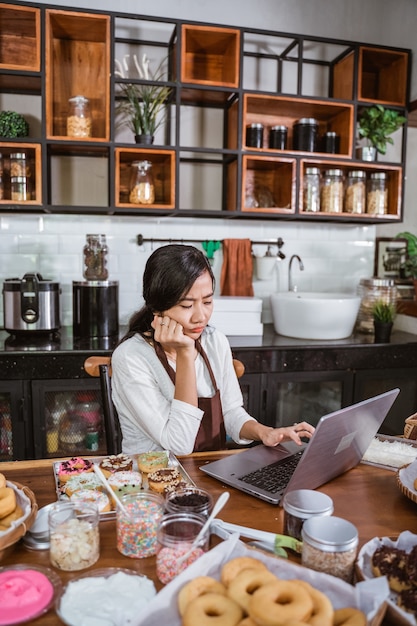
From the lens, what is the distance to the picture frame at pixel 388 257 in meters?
3.81

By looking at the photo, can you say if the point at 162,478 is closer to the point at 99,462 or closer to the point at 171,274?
the point at 99,462

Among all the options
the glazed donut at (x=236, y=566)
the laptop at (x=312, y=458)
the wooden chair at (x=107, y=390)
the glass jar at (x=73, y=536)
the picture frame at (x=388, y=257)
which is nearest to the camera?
the glazed donut at (x=236, y=566)

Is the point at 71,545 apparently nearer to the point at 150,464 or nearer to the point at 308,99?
the point at 150,464

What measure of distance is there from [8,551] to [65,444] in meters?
1.81

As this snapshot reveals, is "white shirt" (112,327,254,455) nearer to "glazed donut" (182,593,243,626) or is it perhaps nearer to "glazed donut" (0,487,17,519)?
"glazed donut" (0,487,17,519)

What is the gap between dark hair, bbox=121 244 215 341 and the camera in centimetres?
168

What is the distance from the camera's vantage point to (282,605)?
75 centimetres

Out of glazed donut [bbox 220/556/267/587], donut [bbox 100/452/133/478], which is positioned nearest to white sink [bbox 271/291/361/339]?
donut [bbox 100/452/133/478]

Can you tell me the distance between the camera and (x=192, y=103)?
11.0 ft

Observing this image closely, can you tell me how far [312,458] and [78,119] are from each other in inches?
94.8

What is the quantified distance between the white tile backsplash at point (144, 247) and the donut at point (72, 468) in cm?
201

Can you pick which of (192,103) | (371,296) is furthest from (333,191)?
(192,103)

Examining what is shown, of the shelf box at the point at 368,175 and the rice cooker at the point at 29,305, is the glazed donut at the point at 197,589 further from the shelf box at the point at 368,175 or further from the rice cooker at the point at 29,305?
the shelf box at the point at 368,175

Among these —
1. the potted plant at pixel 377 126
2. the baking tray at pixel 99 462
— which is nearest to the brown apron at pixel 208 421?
the baking tray at pixel 99 462
